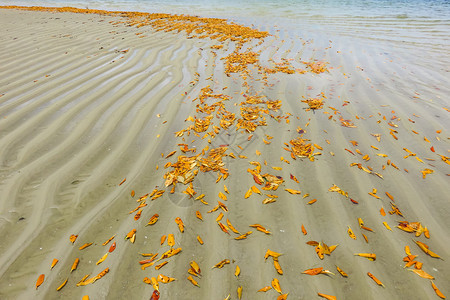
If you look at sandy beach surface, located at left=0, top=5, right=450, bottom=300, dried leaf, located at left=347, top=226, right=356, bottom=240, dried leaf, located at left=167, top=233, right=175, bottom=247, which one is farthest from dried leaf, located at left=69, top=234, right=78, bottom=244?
dried leaf, located at left=347, top=226, right=356, bottom=240

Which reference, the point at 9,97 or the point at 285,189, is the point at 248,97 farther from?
the point at 9,97

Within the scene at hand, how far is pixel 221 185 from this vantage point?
2.43 metres

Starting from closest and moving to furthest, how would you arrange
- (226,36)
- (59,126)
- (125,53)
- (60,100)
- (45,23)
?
(59,126), (60,100), (125,53), (226,36), (45,23)

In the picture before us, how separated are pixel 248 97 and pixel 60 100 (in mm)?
3252

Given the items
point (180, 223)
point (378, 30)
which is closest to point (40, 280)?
point (180, 223)

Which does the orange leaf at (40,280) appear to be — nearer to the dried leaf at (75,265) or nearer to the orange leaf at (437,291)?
the dried leaf at (75,265)

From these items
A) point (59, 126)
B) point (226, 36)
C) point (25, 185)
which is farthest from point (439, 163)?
point (226, 36)

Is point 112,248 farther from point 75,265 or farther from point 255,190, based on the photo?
point 255,190

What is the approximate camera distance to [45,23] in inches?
366

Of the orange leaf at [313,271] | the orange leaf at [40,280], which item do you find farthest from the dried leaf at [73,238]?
the orange leaf at [313,271]

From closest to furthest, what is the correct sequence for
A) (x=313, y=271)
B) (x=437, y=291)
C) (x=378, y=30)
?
(x=437, y=291) → (x=313, y=271) → (x=378, y=30)

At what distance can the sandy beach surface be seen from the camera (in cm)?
168

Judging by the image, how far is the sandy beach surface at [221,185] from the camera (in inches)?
66.1

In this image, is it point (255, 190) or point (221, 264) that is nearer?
point (221, 264)
